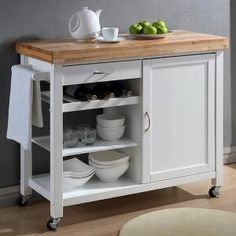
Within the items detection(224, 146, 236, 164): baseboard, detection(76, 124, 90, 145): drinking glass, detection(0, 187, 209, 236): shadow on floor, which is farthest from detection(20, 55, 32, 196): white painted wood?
detection(224, 146, 236, 164): baseboard

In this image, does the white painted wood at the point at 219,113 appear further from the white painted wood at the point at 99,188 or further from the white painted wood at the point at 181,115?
the white painted wood at the point at 99,188

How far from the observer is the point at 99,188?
4090mm

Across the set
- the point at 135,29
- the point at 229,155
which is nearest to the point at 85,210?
the point at 135,29

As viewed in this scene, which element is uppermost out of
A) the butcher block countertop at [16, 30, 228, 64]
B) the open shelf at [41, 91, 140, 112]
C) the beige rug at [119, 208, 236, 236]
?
the butcher block countertop at [16, 30, 228, 64]

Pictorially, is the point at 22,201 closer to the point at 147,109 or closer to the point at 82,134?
the point at 82,134

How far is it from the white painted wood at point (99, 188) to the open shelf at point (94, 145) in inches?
8.6

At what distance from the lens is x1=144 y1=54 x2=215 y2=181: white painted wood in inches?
162

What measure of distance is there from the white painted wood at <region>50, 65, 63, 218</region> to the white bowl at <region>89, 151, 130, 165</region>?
36 cm

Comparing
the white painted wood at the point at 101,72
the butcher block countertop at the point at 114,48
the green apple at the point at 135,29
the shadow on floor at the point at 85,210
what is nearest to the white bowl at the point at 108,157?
the shadow on floor at the point at 85,210

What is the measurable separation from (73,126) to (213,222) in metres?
0.98

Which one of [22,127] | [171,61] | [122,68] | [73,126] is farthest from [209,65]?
[22,127]

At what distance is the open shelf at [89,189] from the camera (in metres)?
3.97

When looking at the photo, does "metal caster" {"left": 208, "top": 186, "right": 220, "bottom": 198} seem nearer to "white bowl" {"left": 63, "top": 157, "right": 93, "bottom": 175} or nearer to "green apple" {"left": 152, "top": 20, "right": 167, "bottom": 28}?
"white bowl" {"left": 63, "top": 157, "right": 93, "bottom": 175}

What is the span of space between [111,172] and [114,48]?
2.32ft
